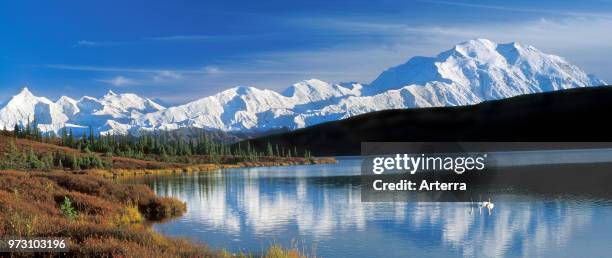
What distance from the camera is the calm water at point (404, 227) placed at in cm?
3112

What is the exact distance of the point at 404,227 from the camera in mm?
38469

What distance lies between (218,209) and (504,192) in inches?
1129

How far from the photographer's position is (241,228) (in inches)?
1548

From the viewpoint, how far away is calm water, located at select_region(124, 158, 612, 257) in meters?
31.1

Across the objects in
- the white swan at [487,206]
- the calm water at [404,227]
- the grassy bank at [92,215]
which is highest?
the grassy bank at [92,215]

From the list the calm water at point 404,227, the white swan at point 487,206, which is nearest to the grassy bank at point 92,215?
the calm water at point 404,227

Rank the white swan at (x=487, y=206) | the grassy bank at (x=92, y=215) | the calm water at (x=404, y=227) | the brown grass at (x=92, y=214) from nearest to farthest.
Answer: the grassy bank at (x=92, y=215) → the brown grass at (x=92, y=214) → the calm water at (x=404, y=227) → the white swan at (x=487, y=206)

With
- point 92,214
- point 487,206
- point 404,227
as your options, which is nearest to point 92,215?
point 92,214

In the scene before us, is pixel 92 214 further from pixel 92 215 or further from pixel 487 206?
pixel 487 206

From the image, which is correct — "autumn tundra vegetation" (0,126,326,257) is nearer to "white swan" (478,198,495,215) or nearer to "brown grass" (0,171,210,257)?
"brown grass" (0,171,210,257)

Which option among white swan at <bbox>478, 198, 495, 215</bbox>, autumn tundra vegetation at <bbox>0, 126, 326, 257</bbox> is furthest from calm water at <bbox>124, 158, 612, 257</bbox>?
autumn tundra vegetation at <bbox>0, 126, 326, 257</bbox>

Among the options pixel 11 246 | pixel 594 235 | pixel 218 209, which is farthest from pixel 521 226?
pixel 11 246

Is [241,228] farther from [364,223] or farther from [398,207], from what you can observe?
[398,207]

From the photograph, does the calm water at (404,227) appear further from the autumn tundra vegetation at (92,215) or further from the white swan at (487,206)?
the autumn tundra vegetation at (92,215)
